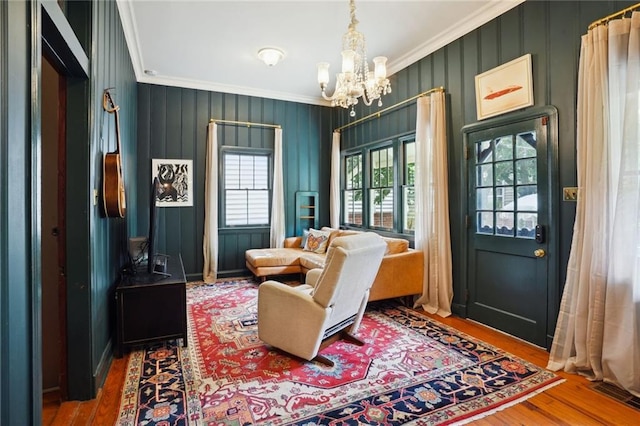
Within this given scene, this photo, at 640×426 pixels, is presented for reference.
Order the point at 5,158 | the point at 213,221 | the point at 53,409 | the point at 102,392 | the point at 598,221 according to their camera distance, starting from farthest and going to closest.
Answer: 1. the point at 213,221
2. the point at 598,221
3. the point at 102,392
4. the point at 53,409
5. the point at 5,158

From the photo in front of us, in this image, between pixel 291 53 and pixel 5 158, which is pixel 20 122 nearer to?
pixel 5 158

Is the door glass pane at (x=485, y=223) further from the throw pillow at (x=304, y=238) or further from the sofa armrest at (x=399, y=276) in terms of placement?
the throw pillow at (x=304, y=238)

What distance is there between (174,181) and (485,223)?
4.59 meters

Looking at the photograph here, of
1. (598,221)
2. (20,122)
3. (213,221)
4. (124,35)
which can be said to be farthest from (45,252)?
(598,221)

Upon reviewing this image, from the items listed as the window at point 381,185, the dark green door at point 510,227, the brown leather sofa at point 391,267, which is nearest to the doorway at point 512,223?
the dark green door at point 510,227

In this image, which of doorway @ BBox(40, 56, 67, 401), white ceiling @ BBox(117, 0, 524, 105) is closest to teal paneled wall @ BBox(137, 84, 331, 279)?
white ceiling @ BBox(117, 0, 524, 105)

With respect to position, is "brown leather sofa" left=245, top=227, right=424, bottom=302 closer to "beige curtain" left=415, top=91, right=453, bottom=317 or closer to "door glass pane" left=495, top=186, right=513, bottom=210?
"beige curtain" left=415, top=91, right=453, bottom=317

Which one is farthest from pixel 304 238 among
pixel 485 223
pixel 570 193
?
pixel 570 193

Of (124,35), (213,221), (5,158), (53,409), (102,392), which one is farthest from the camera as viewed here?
(213,221)

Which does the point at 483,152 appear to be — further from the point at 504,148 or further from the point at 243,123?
the point at 243,123

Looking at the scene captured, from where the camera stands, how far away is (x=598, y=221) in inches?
95.3

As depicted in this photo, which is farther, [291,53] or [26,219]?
[291,53]

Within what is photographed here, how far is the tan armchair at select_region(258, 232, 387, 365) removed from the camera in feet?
7.97

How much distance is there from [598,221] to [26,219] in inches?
133
